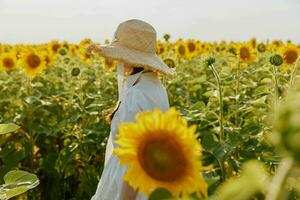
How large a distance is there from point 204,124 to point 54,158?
166 cm

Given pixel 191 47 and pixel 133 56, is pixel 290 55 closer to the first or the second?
pixel 133 56

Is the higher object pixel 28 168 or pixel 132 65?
pixel 132 65

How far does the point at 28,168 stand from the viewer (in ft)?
13.9

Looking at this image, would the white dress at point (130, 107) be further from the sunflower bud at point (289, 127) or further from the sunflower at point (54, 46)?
the sunflower at point (54, 46)

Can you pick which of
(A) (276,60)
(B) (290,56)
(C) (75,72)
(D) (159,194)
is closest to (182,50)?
(C) (75,72)

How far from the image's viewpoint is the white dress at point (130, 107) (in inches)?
81.8

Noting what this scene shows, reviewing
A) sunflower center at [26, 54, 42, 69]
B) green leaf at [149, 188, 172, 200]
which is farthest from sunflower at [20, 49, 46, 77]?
green leaf at [149, 188, 172, 200]

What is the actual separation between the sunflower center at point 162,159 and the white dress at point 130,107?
1094mm

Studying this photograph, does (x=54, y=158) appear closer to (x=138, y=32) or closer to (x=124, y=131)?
(x=138, y=32)

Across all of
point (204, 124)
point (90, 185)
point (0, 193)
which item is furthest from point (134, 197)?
point (90, 185)

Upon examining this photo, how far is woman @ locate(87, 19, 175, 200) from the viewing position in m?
2.11

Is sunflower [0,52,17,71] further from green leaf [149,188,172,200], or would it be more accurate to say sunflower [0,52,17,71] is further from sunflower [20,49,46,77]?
green leaf [149,188,172,200]

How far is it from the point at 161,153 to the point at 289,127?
40 centimetres

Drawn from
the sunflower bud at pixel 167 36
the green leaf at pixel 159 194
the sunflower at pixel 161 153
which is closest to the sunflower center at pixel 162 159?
the sunflower at pixel 161 153
